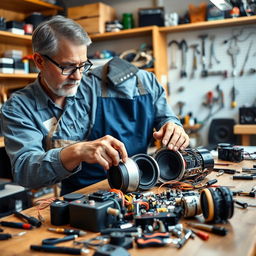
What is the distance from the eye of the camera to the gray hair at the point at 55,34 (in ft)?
4.78

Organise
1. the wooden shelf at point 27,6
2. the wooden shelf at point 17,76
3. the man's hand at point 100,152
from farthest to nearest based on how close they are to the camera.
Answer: the wooden shelf at point 27,6, the wooden shelf at point 17,76, the man's hand at point 100,152

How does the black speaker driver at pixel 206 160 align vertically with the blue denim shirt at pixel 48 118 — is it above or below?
below

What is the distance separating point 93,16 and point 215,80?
58.1 inches

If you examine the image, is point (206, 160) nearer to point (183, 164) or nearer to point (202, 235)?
point (183, 164)

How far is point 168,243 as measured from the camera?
77cm

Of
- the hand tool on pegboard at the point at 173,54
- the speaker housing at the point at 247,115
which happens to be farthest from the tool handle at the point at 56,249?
the hand tool on pegboard at the point at 173,54

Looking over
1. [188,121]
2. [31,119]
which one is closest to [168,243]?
[31,119]

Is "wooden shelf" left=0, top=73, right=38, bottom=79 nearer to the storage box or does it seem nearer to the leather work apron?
the storage box

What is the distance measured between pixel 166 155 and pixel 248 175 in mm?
324

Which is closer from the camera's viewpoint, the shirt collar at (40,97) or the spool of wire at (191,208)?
the spool of wire at (191,208)

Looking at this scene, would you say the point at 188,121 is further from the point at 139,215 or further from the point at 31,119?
the point at 139,215

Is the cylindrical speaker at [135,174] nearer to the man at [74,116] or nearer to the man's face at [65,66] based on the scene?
the man at [74,116]

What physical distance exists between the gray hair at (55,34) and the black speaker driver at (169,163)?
0.59 meters

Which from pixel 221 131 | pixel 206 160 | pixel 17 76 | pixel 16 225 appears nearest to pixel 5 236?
pixel 16 225
